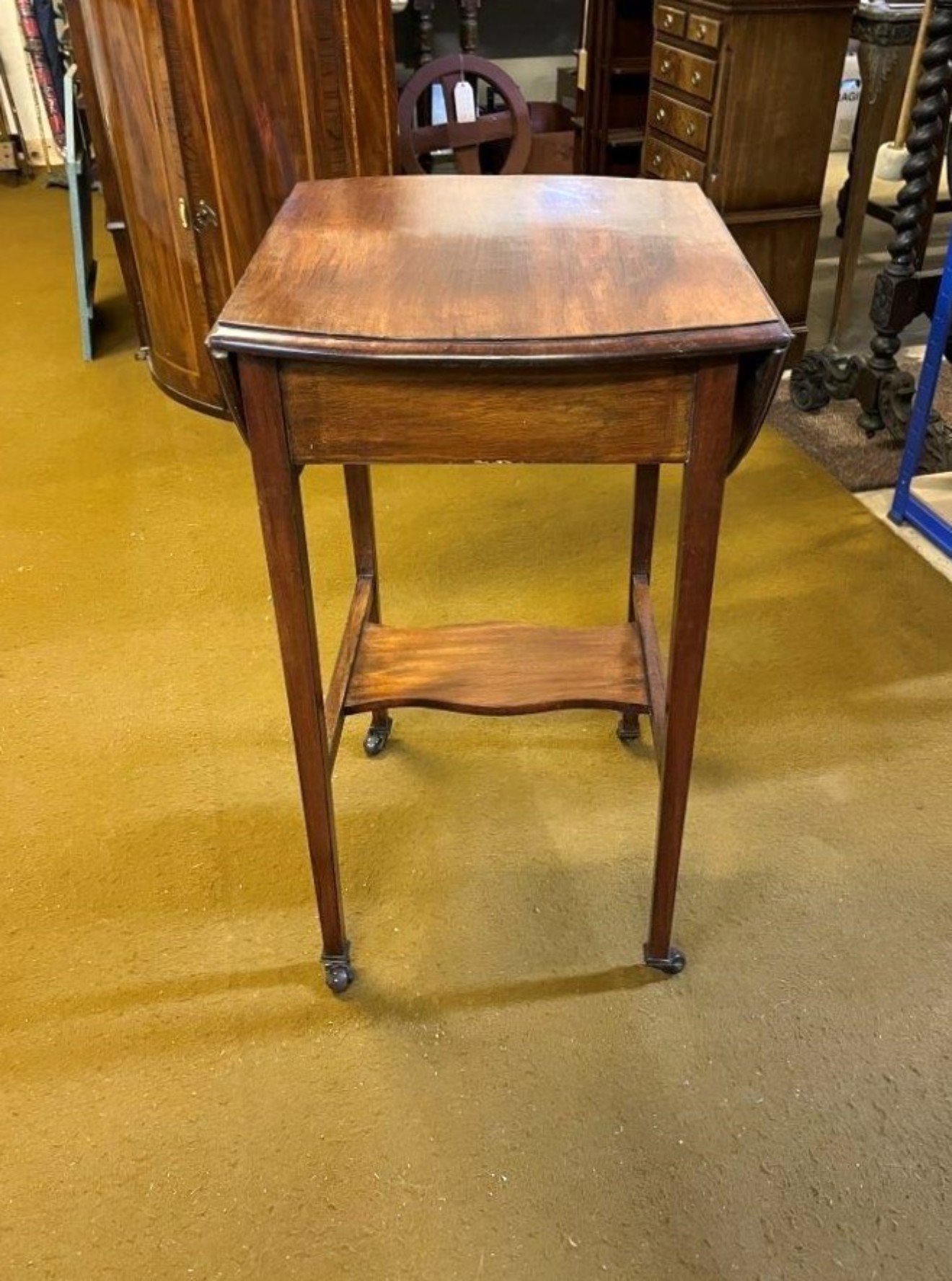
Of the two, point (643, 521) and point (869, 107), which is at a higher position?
point (869, 107)

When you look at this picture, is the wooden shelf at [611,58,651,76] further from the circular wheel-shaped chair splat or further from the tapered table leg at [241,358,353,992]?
the tapered table leg at [241,358,353,992]

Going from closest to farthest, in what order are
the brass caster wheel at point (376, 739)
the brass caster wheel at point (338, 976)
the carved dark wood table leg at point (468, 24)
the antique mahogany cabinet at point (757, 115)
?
the brass caster wheel at point (338, 976), the brass caster wheel at point (376, 739), the antique mahogany cabinet at point (757, 115), the carved dark wood table leg at point (468, 24)

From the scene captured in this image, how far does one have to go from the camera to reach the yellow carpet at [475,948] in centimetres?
110

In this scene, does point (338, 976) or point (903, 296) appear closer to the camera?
point (338, 976)

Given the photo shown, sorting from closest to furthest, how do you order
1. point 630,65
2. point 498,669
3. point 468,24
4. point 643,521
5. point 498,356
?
1. point 498,356
2. point 498,669
3. point 643,521
4. point 630,65
5. point 468,24

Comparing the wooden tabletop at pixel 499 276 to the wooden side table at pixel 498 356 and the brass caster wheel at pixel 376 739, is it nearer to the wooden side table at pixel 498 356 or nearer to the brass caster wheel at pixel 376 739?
the wooden side table at pixel 498 356

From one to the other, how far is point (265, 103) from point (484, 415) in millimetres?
1579

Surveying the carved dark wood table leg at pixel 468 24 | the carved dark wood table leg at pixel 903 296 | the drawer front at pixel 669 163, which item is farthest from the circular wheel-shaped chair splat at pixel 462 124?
the carved dark wood table leg at pixel 903 296

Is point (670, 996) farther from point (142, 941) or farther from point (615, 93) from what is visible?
point (615, 93)

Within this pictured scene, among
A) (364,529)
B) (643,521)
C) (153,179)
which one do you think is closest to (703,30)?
(153,179)

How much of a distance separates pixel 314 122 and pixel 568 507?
3.07ft

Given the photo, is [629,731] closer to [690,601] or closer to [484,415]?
[690,601]

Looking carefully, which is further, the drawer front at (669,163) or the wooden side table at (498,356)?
the drawer front at (669,163)

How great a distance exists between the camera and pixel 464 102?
358cm
